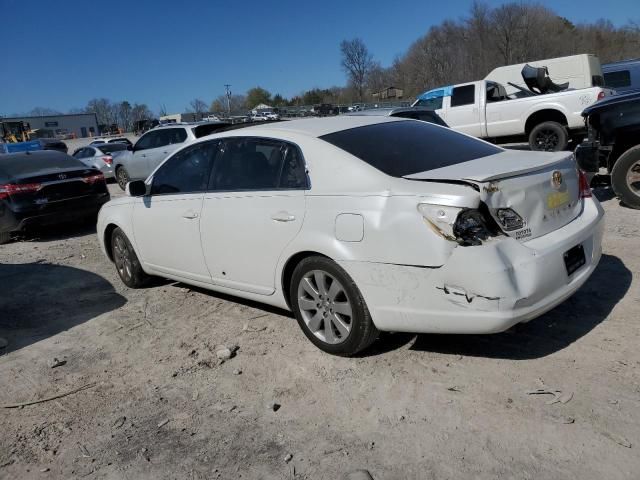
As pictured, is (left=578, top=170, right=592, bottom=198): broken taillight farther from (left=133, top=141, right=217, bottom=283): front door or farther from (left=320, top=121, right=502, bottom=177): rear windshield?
(left=133, top=141, right=217, bottom=283): front door

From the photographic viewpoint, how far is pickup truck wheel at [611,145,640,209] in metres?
6.45

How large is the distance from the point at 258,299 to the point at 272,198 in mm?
831

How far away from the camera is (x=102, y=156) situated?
1738 cm

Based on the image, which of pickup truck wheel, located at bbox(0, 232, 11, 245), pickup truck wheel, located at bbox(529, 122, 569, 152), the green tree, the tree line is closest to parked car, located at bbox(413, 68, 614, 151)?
pickup truck wheel, located at bbox(529, 122, 569, 152)

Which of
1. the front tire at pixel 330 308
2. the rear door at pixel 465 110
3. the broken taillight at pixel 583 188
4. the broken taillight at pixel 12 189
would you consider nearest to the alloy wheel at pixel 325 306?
the front tire at pixel 330 308

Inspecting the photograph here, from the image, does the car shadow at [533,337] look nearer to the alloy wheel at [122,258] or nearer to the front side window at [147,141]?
the alloy wheel at [122,258]

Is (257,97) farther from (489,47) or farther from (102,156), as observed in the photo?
(102,156)

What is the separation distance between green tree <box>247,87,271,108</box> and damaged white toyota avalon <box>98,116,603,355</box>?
9755 cm

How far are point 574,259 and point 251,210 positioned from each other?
2.20 meters

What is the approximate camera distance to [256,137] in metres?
4.09

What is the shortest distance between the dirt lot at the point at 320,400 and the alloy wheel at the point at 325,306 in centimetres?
20

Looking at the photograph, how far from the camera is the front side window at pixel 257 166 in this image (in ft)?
12.2

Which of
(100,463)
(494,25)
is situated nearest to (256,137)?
(100,463)

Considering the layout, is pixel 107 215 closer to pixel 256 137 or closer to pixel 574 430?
pixel 256 137
